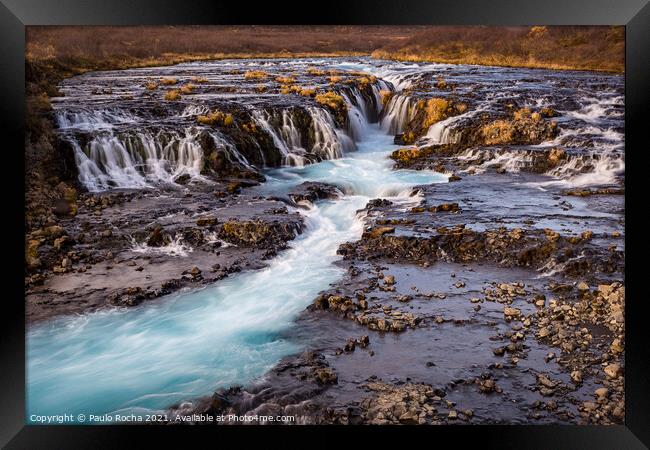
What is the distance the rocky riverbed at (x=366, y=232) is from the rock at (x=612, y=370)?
0.06ft

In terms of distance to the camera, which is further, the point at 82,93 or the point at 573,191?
the point at 82,93

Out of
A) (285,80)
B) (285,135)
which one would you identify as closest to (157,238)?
(285,135)

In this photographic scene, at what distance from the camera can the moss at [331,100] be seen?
15898 mm

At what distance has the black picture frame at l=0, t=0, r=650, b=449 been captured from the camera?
5141 millimetres

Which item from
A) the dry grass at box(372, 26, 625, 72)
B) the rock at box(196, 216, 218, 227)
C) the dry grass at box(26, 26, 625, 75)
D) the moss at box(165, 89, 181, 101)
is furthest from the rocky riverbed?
the dry grass at box(26, 26, 625, 75)

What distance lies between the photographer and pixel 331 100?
16.1 m

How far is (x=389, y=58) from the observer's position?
9.70 m

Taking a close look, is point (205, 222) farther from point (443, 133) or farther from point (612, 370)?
point (443, 133)

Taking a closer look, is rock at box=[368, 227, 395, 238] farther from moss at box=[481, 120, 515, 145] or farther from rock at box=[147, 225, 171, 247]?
moss at box=[481, 120, 515, 145]

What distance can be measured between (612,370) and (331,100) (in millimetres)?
11708
